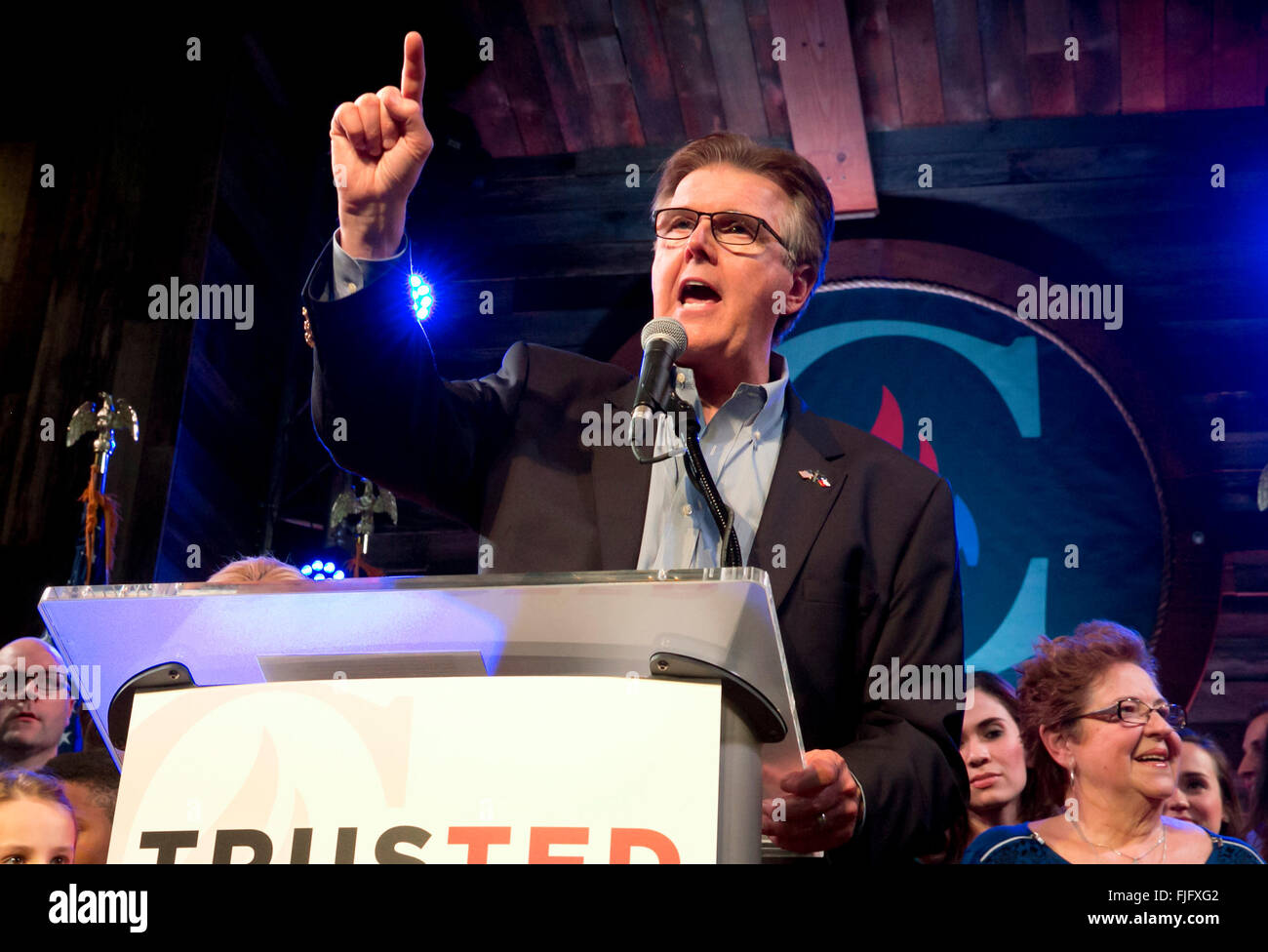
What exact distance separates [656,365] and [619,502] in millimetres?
349

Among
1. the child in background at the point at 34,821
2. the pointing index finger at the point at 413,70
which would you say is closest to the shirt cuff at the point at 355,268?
the pointing index finger at the point at 413,70

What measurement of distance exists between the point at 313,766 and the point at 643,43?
3.87 metres

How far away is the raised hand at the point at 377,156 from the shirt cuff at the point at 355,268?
0.12 ft

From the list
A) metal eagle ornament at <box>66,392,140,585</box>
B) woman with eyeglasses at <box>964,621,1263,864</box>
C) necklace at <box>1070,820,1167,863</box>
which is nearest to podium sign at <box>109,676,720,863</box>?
woman with eyeglasses at <box>964,621,1263,864</box>

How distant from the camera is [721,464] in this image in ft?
6.41

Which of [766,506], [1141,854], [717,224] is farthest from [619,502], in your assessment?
[1141,854]

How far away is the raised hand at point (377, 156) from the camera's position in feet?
4.81

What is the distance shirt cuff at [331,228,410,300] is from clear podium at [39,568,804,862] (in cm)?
51

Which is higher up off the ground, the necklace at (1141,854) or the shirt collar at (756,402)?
the shirt collar at (756,402)

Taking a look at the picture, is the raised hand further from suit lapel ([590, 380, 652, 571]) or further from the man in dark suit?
suit lapel ([590, 380, 652, 571])

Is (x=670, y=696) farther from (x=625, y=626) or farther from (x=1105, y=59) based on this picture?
(x=1105, y=59)

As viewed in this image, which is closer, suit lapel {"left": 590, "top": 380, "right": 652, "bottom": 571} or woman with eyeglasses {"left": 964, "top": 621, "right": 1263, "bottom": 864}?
suit lapel {"left": 590, "top": 380, "right": 652, "bottom": 571}

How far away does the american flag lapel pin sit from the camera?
5.90 ft

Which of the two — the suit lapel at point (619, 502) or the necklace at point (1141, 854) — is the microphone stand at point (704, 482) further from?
the necklace at point (1141, 854)
